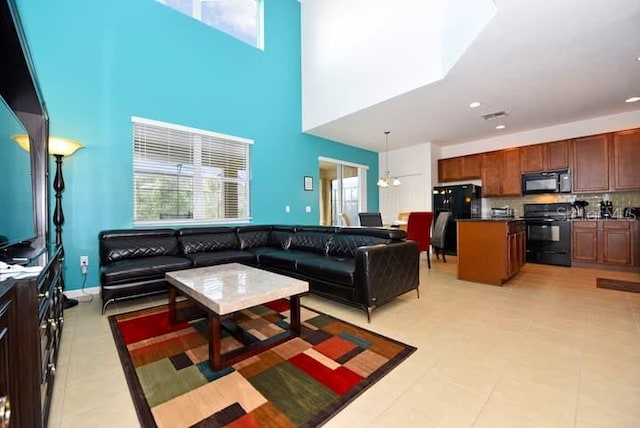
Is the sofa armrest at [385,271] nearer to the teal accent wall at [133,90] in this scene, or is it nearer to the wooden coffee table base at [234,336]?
the wooden coffee table base at [234,336]

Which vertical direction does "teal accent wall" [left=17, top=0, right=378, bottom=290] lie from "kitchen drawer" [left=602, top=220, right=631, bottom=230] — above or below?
above

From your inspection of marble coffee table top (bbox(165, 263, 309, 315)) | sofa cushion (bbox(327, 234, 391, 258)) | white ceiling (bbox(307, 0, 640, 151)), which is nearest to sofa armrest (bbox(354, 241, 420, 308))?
sofa cushion (bbox(327, 234, 391, 258))

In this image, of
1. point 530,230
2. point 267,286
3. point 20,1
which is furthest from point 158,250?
point 530,230

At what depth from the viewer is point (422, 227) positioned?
4.82m

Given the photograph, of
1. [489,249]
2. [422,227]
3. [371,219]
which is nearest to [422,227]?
[422,227]

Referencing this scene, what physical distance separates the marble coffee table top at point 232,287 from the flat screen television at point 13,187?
1.05 metres

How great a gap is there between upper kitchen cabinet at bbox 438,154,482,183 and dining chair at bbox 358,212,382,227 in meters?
2.85

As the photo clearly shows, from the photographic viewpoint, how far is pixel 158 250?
348cm

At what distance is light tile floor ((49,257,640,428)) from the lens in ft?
4.44

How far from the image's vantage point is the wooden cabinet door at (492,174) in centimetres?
588

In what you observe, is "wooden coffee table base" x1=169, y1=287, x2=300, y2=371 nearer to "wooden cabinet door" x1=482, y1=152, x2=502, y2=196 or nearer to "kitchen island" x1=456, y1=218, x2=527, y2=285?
"kitchen island" x1=456, y1=218, x2=527, y2=285

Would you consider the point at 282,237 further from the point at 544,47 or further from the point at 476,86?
the point at 544,47

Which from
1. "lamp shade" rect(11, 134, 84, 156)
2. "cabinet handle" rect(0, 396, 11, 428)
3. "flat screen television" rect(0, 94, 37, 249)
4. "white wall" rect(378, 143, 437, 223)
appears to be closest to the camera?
"cabinet handle" rect(0, 396, 11, 428)

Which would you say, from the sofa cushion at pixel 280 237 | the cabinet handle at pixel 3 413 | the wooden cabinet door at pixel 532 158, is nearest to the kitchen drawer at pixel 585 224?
the wooden cabinet door at pixel 532 158
